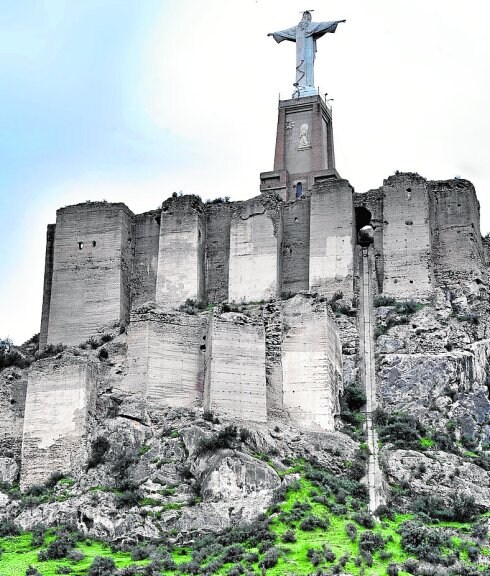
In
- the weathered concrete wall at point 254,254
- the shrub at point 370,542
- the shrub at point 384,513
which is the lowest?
the shrub at point 370,542

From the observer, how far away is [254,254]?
59375 millimetres

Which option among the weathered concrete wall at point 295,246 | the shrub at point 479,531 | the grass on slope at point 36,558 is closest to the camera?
the grass on slope at point 36,558

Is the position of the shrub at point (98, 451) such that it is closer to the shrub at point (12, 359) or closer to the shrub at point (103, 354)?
the shrub at point (103, 354)

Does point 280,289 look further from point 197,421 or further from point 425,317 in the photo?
point 197,421

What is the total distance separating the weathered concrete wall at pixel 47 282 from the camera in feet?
200

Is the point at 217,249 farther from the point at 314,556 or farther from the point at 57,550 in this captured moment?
the point at 314,556

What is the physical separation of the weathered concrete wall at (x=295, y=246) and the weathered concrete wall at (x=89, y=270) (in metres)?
6.36

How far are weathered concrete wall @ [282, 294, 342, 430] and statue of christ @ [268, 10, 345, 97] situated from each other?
17.0 meters

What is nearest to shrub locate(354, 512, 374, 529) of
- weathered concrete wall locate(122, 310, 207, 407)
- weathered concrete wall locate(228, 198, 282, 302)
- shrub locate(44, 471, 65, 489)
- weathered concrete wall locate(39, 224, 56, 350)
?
weathered concrete wall locate(122, 310, 207, 407)

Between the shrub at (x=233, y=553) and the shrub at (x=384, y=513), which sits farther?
the shrub at (x=384, y=513)

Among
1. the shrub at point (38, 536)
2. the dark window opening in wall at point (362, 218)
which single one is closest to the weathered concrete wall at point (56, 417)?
the shrub at point (38, 536)

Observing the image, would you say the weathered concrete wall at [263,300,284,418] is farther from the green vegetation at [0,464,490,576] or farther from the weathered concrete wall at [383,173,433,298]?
the weathered concrete wall at [383,173,433,298]

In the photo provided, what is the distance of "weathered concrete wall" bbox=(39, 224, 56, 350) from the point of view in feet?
200

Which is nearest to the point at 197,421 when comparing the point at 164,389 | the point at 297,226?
the point at 164,389
